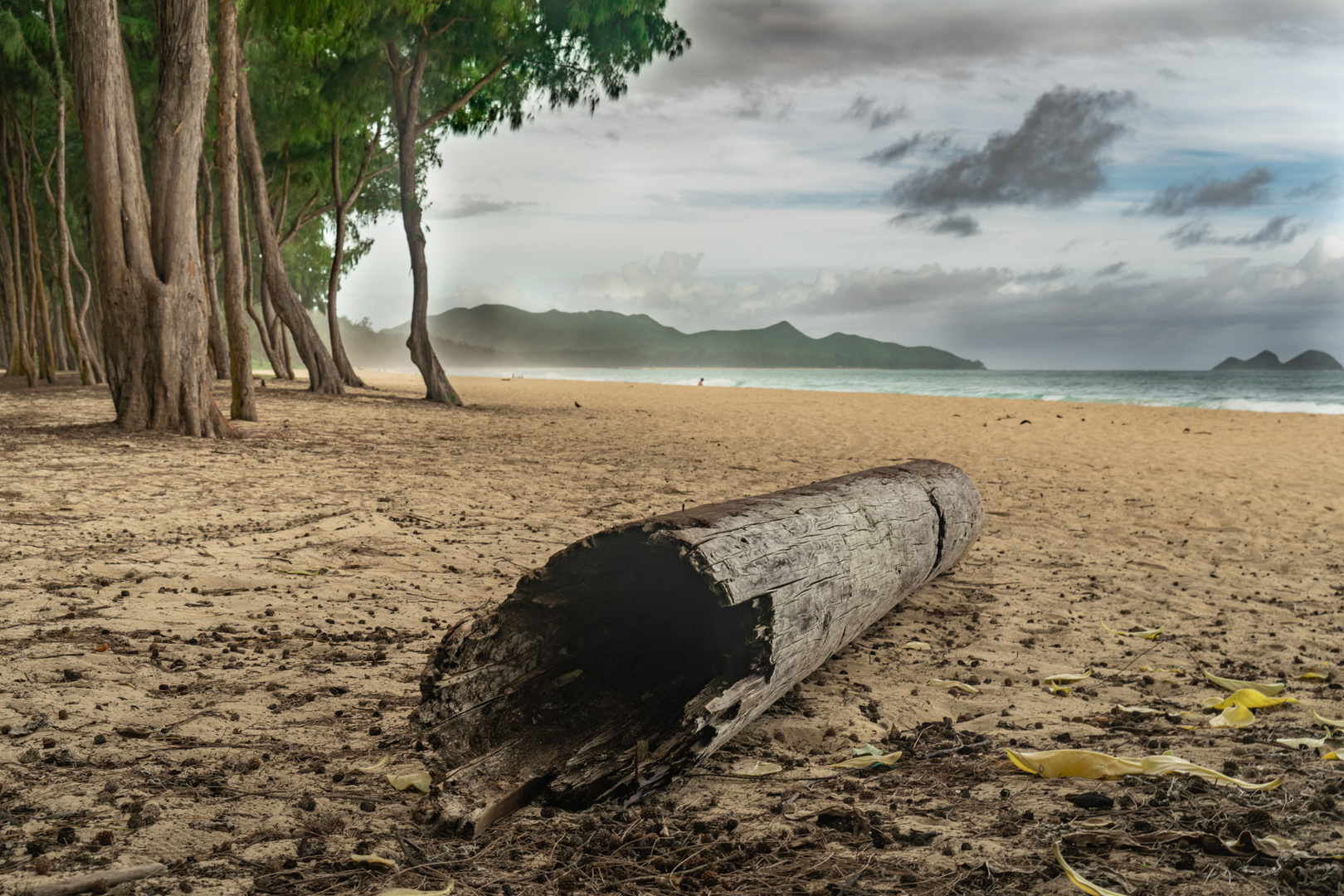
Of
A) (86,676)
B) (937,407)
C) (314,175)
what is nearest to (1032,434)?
(937,407)

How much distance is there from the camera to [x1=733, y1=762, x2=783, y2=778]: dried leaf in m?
2.41

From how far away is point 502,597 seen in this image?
4.28m

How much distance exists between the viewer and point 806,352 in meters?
141

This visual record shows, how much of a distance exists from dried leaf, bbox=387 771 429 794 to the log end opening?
0.47 feet

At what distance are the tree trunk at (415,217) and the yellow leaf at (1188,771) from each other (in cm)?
1571

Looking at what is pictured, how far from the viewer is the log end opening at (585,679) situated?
7.29ft

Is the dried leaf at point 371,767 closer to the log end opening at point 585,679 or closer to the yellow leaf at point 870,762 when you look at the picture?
the log end opening at point 585,679

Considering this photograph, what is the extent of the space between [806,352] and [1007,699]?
141148 mm

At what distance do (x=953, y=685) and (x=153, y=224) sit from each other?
981cm

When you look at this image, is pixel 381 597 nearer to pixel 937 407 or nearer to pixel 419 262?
pixel 419 262

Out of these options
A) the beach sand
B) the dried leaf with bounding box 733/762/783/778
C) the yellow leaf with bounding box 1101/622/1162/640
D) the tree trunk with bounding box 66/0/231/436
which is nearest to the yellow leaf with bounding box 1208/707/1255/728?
the beach sand

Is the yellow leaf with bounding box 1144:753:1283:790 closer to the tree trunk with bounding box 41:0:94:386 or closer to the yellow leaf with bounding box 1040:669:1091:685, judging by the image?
the yellow leaf with bounding box 1040:669:1091:685

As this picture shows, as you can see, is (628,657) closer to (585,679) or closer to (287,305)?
(585,679)

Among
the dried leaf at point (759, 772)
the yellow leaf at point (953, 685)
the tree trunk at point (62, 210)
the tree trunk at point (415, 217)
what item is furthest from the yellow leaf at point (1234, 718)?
the tree trunk at point (62, 210)
